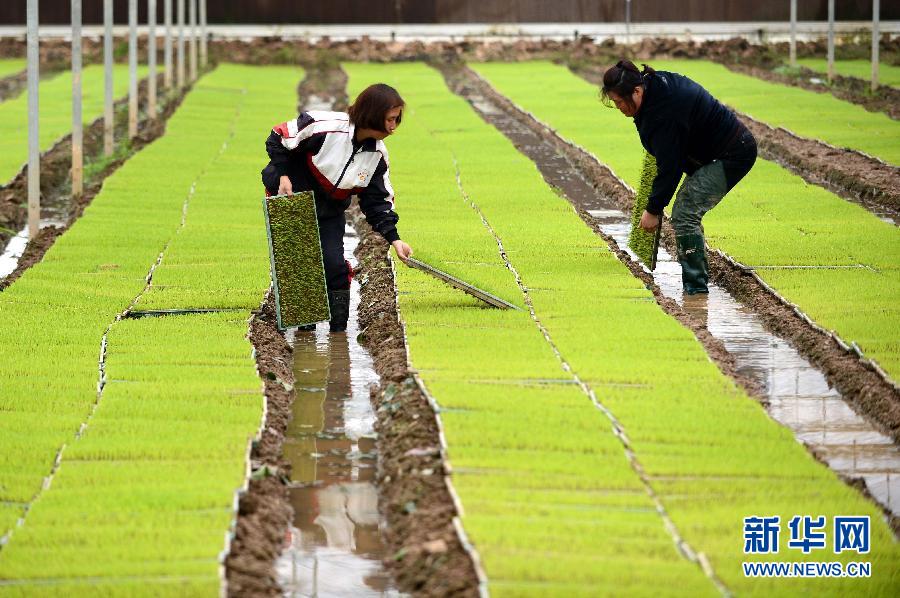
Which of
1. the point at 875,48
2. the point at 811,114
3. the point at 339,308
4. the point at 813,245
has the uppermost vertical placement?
the point at 875,48

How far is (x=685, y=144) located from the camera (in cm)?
905

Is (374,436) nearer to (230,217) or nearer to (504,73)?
(230,217)

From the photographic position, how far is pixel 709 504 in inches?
204

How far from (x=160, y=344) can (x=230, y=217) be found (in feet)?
16.3

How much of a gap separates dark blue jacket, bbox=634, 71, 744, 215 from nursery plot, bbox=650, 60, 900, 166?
22.9ft

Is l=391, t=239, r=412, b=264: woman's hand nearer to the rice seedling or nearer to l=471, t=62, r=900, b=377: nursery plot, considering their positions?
l=471, t=62, r=900, b=377: nursery plot

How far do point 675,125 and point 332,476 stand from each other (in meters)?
3.96

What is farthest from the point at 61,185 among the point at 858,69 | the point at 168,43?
the point at 858,69

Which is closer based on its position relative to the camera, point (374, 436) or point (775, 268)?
point (374, 436)

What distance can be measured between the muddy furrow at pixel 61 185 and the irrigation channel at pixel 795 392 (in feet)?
15.7

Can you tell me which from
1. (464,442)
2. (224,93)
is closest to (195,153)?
(224,93)

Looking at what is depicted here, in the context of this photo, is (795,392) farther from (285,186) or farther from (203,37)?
(203,37)

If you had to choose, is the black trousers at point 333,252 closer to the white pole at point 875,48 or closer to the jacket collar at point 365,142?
the jacket collar at point 365,142

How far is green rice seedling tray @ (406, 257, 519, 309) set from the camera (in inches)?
323
